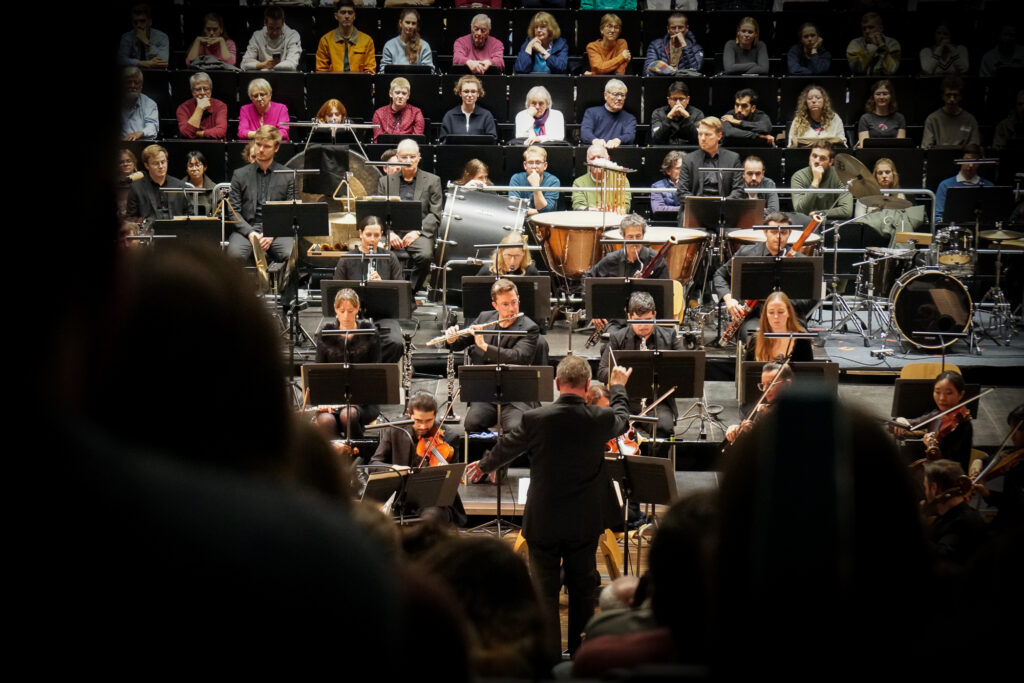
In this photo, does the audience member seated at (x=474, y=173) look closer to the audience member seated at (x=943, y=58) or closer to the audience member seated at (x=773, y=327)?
the audience member seated at (x=773, y=327)

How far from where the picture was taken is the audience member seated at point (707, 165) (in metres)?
11.1

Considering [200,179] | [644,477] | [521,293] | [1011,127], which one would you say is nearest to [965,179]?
[1011,127]

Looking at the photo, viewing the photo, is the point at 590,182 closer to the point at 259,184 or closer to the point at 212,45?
the point at 259,184

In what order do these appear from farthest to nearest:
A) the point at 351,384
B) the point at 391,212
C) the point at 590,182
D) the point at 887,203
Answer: the point at 590,182
the point at 887,203
the point at 391,212
the point at 351,384

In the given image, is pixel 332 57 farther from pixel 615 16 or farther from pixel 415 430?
pixel 415 430

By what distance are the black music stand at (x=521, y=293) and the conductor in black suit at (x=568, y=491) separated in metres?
2.52

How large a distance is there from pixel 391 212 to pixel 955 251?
5.26 m

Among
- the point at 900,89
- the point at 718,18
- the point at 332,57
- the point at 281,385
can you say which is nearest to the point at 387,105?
the point at 332,57

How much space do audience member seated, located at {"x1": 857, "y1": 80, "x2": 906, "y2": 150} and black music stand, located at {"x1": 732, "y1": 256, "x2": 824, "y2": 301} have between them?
4.19 metres

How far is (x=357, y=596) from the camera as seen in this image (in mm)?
370

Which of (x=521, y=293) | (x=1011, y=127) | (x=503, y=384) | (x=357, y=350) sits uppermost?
(x=1011, y=127)

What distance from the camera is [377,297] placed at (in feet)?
27.8

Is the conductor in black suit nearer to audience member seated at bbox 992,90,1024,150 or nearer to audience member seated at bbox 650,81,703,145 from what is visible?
audience member seated at bbox 650,81,703,145

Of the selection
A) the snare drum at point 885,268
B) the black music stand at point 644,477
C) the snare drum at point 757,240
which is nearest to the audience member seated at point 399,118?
the snare drum at point 757,240
